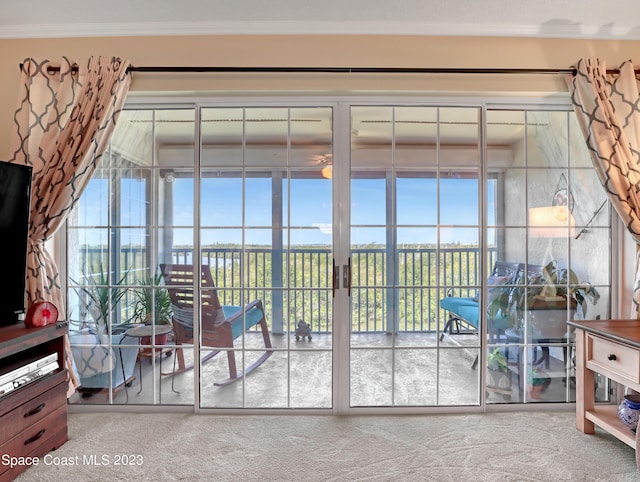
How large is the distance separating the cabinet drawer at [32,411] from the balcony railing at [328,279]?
2.13ft

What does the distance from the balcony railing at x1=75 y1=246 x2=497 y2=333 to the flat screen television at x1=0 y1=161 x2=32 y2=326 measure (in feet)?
1.86

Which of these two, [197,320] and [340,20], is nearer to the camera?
[340,20]

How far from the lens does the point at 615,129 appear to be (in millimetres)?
2285

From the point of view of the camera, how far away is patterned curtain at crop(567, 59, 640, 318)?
2273 mm

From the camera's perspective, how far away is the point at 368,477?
5.84ft

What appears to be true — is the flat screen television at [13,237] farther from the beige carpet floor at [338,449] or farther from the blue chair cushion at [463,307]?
the blue chair cushion at [463,307]

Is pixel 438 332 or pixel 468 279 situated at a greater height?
pixel 468 279

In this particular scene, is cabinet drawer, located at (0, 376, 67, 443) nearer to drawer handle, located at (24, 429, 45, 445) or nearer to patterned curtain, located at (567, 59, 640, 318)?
drawer handle, located at (24, 429, 45, 445)

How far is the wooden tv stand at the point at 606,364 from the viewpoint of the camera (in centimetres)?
185

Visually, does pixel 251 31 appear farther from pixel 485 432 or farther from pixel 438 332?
pixel 485 432

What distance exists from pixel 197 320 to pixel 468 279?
6.66ft

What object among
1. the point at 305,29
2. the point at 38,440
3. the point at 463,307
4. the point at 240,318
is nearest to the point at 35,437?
the point at 38,440

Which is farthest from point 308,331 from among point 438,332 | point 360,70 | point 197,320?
point 360,70

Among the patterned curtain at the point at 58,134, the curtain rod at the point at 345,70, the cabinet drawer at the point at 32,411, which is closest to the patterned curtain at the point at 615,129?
the curtain rod at the point at 345,70
